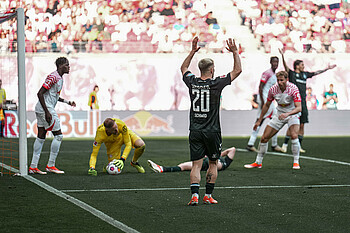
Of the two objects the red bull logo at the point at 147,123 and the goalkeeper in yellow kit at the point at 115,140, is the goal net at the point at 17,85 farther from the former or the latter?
the red bull logo at the point at 147,123

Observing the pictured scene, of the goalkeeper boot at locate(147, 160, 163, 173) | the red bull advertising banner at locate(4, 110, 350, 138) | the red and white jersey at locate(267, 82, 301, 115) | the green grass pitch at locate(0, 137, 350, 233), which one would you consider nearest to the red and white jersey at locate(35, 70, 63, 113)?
the green grass pitch at locate(0, 137, 350, 233)

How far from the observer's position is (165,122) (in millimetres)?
24125

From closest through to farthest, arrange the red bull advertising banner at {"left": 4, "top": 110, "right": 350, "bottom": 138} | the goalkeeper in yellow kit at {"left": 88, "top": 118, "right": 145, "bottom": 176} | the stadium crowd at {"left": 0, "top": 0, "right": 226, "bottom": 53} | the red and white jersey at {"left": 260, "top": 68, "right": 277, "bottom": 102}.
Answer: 1. the goalkeeper in yellow kit at {"left": 88, "top": 118, "right": 145, "bottom": 176}
2. the red and white jersey at {"left": 260, "top": 68, "right": 277, "bottom": 102}
3. the red bull advertising banner at {"left": 4, "top": 110, "right": 350, "bottom": 138}
4. the stadium crowd at {"left": 0, "top": 0, "right": 226, "bottom": 53}

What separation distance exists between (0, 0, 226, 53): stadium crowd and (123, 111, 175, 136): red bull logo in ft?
17.4

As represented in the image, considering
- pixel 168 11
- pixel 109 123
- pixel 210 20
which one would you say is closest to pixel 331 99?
pixel 210 20

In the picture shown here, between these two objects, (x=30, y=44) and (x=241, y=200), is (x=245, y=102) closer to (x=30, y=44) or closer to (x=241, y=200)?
(x=30, y=44)

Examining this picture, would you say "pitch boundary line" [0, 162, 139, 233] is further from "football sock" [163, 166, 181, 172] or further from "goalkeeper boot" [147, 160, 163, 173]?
"football sock" [163, 166, 181, 172]

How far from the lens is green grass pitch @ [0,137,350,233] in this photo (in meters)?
5.66

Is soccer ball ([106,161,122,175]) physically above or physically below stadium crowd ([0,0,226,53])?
below

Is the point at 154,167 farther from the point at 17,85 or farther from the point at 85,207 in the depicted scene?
the point at 85,207

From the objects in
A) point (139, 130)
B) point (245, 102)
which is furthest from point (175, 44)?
point (139, 130)

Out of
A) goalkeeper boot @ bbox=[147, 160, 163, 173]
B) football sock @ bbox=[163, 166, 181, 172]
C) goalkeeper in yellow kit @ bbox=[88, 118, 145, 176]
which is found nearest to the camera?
goalkeeper in yellow kit @ bbox=[88, 118, 145, 176]

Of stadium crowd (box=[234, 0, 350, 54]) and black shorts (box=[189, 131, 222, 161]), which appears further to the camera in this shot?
stadium crowd (box=[234, 0, 350, 54])

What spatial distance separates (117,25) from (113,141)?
19280 millimetres
